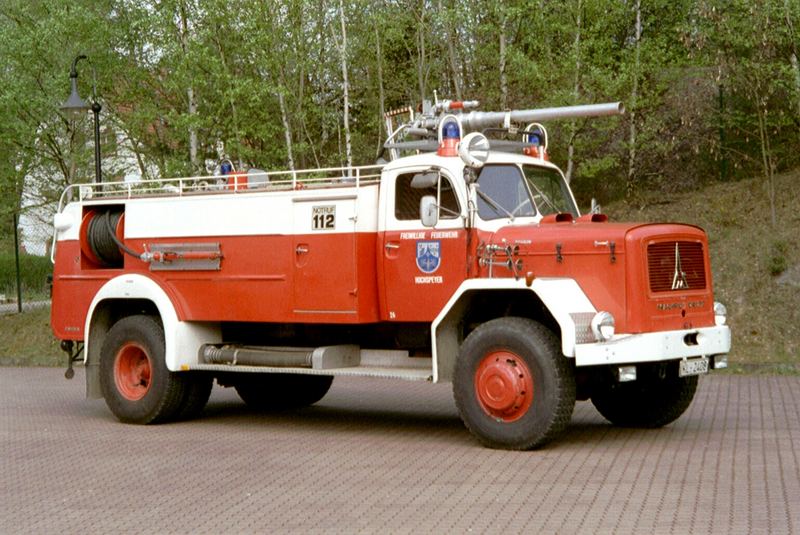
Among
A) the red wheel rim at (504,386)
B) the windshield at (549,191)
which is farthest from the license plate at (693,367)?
the windshield at (549,191)

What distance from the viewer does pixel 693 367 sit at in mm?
11703

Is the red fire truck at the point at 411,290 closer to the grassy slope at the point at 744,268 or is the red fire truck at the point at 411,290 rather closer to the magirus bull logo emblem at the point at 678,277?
the magirus bull logo emblem at the point at 678,277

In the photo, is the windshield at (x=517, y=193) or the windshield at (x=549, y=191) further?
the windshield at (x=549, y=191)

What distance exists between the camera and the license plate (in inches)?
457

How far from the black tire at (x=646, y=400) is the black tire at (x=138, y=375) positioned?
4624 millimetres

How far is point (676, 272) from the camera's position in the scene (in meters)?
11.9

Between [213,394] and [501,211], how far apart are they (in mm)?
6672

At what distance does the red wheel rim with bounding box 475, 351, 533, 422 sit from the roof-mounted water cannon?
2253mm

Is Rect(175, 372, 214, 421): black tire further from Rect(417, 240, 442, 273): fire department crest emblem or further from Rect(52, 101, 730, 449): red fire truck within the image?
Rect(417, 240, 442, 273): fire department crest emblem

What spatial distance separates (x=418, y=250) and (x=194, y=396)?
351 cm

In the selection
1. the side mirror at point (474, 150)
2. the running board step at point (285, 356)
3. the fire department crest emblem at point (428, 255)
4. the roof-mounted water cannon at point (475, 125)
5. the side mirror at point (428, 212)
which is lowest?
the running board step at point (285, 356)

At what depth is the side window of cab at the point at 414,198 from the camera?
490 inches

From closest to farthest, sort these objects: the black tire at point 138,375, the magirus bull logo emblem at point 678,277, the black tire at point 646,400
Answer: the magirus bull logo emblem at point 678,277
the black tire at point 646,400
the black tire at point 138,375

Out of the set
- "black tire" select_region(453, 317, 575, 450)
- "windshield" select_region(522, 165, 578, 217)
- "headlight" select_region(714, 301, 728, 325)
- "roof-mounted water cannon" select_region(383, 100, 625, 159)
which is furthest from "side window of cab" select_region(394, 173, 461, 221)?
"headlight" select_region(714, 301, 728, 325)
